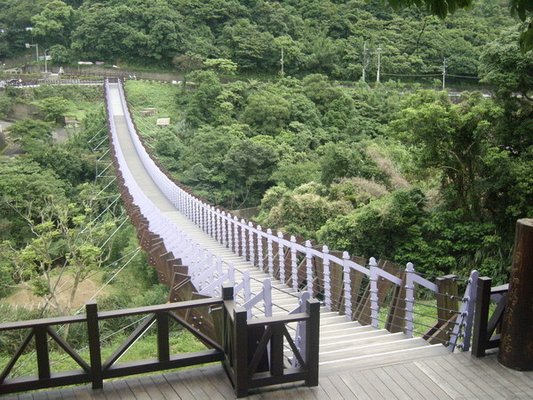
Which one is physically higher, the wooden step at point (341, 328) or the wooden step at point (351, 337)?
the wooden step at point (351, 337)

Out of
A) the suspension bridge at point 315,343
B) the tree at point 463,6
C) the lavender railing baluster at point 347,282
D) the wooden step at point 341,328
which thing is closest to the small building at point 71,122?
the suspension bridge at point 315,343

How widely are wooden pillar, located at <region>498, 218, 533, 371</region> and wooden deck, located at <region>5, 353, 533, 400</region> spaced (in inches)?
4.3

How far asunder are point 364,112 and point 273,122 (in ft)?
25.6

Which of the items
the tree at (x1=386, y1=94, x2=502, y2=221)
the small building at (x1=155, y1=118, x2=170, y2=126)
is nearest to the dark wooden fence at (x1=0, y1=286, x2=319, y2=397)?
the tree at (x1=386, y1=94, x2=502, y2=221)

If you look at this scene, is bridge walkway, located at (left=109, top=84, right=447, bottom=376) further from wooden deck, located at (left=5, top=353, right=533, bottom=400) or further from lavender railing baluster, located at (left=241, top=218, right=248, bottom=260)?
lavender railing baluster, located at (left=241, top=218, right=248, bottom=260)

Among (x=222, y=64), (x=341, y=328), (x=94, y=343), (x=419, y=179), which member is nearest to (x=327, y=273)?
(x=341, y=328)

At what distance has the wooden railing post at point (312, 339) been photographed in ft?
12.5

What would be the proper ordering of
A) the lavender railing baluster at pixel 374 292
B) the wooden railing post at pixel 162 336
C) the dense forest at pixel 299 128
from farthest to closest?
the dense forest at pixel 299 128 → the lavender railing baluster at pixel 374 292 → the wooden railing post at pixel 162 336

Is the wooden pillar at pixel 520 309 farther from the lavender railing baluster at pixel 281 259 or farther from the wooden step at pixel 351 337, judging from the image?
the lavender railing baluster at pixel 281 259

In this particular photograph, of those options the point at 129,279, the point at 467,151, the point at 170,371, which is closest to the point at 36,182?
the point at 129,279

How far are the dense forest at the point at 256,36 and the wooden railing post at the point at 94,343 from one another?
4495 centimetres

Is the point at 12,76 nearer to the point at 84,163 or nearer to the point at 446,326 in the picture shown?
the point at 84,163

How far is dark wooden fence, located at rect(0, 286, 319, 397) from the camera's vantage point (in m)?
3.70

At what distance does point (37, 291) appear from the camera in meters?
12.2
